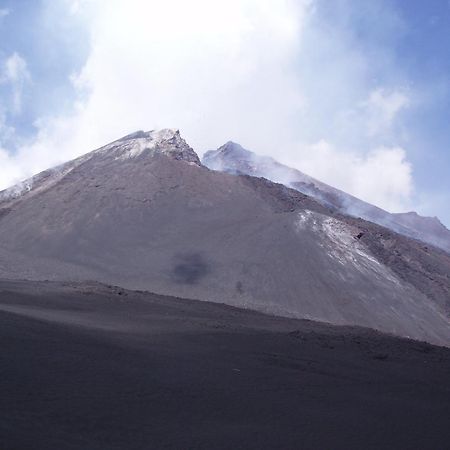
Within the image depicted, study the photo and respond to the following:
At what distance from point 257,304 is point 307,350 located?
15262mm

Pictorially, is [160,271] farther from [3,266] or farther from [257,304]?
[3,266]

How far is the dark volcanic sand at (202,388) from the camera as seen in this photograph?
881cm

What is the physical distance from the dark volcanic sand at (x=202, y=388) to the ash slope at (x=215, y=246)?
13934mm

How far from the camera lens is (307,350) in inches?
698

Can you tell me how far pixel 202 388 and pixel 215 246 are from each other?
2872 cm

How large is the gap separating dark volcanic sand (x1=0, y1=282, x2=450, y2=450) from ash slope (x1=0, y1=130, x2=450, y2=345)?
13934mm

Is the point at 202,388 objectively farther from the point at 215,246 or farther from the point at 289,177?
the point at 289,177

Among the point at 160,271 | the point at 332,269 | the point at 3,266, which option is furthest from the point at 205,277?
the point at 3,266

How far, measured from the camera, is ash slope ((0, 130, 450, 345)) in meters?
34.9

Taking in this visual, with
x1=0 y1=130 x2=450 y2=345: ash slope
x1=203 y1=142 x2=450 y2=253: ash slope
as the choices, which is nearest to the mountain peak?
x1=0 y1=130 x2=450 y2=345: ash slope

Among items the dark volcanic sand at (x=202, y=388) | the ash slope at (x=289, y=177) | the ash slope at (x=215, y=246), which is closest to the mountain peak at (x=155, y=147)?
the ash slope at (x=215, y=246)

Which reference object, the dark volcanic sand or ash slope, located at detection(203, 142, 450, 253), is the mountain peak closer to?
ash slope, located at detection(203, 142, 450, 253)

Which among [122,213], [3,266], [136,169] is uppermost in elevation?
[136,169]

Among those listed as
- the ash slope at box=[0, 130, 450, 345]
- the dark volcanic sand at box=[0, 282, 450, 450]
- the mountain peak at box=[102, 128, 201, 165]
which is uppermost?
the mountain peak at box=[102, 128, 201, 165]
